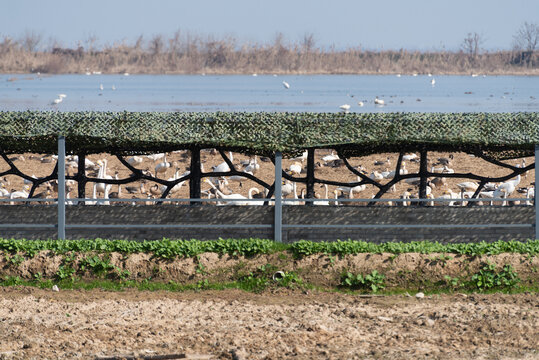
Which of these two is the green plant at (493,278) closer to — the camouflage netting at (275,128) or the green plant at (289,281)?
the green plant at (289,281)

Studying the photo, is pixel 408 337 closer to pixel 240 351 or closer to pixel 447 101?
pixel 240 351

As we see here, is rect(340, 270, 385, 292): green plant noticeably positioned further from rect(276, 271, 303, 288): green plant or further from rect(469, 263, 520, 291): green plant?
rect(469, 263, 520, 291): green plant

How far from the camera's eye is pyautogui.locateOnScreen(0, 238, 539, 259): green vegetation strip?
1534 cm

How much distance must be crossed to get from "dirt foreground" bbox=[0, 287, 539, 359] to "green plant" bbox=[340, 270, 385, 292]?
0.51 meters

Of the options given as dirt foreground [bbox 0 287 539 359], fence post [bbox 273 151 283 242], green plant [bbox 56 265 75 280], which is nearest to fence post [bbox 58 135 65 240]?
green plant [bbox 56 265 75 280]

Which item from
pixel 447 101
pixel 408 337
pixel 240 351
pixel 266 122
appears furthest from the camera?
pixel 447 101

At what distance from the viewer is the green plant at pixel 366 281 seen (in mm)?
14766

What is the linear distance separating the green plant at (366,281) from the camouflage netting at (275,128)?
3346 mm

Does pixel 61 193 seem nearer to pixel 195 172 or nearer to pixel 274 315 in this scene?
pixel 195 172

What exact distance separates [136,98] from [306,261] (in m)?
54.4

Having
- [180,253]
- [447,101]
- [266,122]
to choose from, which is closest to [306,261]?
[180,253]

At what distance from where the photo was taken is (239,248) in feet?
50.8

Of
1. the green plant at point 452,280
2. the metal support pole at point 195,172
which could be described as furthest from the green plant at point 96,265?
the green plant at point 452,280

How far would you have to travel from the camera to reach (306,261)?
49.9ft
